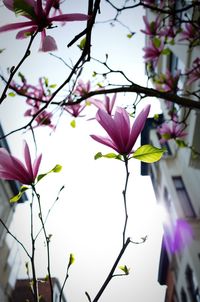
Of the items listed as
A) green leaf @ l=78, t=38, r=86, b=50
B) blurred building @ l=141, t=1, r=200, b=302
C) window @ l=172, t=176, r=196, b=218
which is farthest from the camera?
window @ l=172, t=176, r=196, b=218

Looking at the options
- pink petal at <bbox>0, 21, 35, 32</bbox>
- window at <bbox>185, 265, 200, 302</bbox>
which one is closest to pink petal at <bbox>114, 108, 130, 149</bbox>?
pink petal at <bbox>0, 21, 35, 32</bbox>

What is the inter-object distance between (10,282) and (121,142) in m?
14.7

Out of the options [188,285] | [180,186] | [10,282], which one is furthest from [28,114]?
[10,282]

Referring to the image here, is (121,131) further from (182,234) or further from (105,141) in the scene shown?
(182,234)

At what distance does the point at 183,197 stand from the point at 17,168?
9.60 metres

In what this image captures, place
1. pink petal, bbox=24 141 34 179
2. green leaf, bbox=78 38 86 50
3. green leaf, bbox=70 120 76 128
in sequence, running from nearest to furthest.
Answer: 1. pink petal, bbox=24 141 34 179
2. green leaf, bbox=78 38 86 50
3. green leaf, bbox=70 120 76 128

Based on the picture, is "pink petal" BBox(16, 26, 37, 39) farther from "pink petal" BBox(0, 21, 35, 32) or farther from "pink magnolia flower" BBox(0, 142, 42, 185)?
"pink magnolia flower" BBox(0, 142, 42, 185)

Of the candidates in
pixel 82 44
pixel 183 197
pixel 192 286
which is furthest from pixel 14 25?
pixel 192 286

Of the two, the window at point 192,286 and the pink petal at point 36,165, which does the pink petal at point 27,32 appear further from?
the window at point 192,286

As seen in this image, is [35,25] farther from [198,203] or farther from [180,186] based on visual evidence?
[180,186]

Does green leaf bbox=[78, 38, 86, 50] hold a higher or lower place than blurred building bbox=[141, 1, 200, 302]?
higher

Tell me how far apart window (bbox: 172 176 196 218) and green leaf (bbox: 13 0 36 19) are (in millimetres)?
9250

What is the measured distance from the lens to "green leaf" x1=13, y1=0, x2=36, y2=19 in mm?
756

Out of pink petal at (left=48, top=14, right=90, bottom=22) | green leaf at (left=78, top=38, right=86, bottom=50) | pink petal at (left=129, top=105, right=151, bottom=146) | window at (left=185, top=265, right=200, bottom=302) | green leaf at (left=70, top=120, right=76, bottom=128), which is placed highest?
green leaf at (left=78, top=38, right=86, bottom=50)
